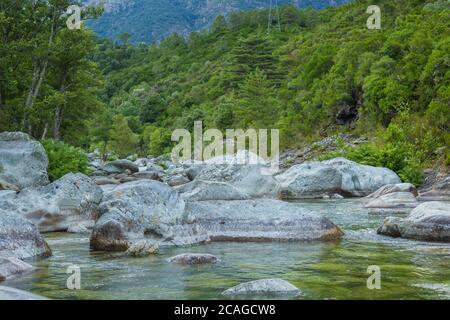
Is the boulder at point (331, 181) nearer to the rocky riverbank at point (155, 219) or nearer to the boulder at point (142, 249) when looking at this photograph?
the rocky riverbank at point (155, 219)

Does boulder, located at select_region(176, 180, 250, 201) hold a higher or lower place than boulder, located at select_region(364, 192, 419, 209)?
higher

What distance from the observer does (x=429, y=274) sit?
331 inches

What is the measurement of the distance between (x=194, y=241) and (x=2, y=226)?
11.4 ft

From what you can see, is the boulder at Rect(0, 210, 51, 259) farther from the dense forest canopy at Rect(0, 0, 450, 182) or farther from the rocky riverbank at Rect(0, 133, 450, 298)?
the dense forest canopy at Rect(0, 0, 450, 182)

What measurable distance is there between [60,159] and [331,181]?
1042 cm

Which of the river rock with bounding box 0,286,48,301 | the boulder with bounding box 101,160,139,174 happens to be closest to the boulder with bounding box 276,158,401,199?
→ the boulder with bounding box 101,160,139,174

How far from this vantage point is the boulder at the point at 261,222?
1198 centimetres

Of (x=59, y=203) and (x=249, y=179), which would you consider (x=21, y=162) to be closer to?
(x=59, y=203)

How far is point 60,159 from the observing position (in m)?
24.5

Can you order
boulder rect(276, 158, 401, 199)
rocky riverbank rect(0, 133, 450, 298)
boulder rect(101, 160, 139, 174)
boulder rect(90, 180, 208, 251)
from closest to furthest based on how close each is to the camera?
rocky riverbank rect(0, 133, 450, 298) → boulder rect(90, 180, 208, 251) → boulder rect(276, 158, 401, 199) → boulder rect(101, 160, 139, 174)

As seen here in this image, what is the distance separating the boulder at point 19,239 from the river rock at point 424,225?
6459 mm

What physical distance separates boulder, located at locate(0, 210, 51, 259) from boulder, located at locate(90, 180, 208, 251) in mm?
1042

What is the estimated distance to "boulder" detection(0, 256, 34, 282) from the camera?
8.21 metres

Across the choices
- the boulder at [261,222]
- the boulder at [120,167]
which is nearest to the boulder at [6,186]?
the boulder at [261,222]
